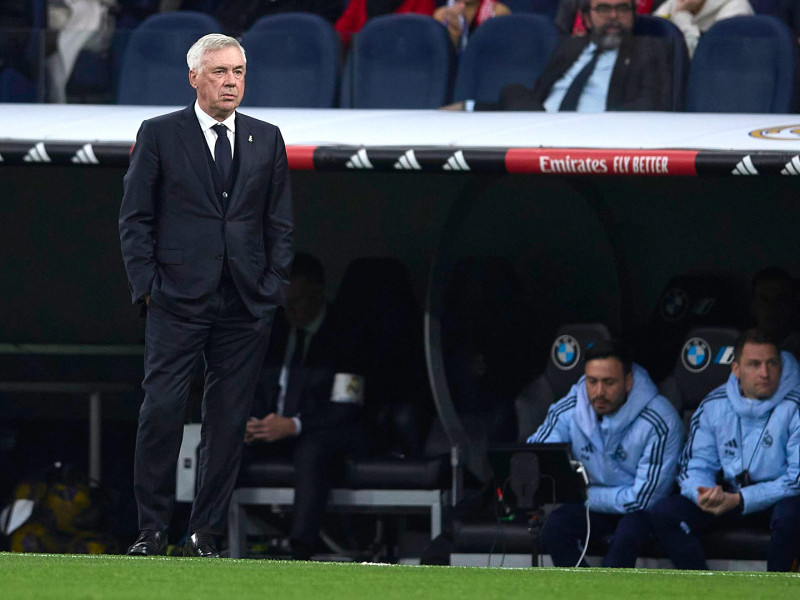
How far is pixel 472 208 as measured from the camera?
26.2 ft

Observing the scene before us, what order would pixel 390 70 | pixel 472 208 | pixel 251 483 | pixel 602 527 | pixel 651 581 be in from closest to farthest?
pixel 651 581 → pixel 602 527 → pixel 251 483 → pixel 472 208 → pixel 390 70

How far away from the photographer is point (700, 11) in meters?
8.76

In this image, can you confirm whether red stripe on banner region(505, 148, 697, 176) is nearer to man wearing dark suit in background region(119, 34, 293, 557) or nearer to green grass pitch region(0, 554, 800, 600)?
man wearing dark suit in background region(119, 34, 293, 557)

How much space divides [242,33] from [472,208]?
1.83 meters

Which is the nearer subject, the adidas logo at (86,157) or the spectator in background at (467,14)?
the adidas logo at (86,157)

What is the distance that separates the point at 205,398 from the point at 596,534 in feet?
6.98

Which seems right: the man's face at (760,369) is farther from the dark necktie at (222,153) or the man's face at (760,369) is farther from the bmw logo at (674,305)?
the dark necktie at (222,153)

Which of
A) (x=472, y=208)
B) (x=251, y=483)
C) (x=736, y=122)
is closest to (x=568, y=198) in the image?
(x=472, y=208)

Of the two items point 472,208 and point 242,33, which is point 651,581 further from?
point 242,33

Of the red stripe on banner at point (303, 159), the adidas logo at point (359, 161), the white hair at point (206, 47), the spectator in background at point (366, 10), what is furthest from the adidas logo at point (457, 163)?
the spectator in background at point (366, 10)

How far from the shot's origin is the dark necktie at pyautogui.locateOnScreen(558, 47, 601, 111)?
7.77 m

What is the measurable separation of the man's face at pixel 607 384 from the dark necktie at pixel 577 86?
140cm

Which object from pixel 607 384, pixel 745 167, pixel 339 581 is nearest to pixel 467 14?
pixel 607 384

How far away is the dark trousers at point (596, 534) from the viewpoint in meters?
6.50
